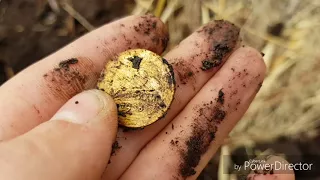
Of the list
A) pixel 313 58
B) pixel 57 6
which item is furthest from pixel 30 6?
pixel 313 58

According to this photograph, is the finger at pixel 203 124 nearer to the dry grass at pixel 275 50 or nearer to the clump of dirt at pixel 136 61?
the clump of dirt at pixel 136 61

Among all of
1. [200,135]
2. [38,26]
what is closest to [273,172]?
[200,135]

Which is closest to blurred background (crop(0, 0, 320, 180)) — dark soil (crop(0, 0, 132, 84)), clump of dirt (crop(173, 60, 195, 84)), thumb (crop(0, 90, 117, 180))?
dark soil (crop(0, 0, 132, 84))

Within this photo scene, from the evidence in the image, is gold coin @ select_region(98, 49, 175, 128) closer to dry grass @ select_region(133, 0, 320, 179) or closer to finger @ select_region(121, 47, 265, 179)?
finger @ select_region(121, 47, 265, 179)

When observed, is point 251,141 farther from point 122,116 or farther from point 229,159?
point 122,116

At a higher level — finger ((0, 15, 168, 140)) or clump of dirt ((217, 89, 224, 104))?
finger ((0, 15, 168, 140))

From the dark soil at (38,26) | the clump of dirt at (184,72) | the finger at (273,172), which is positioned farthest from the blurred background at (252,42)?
the clump of dirt at (184,72)
